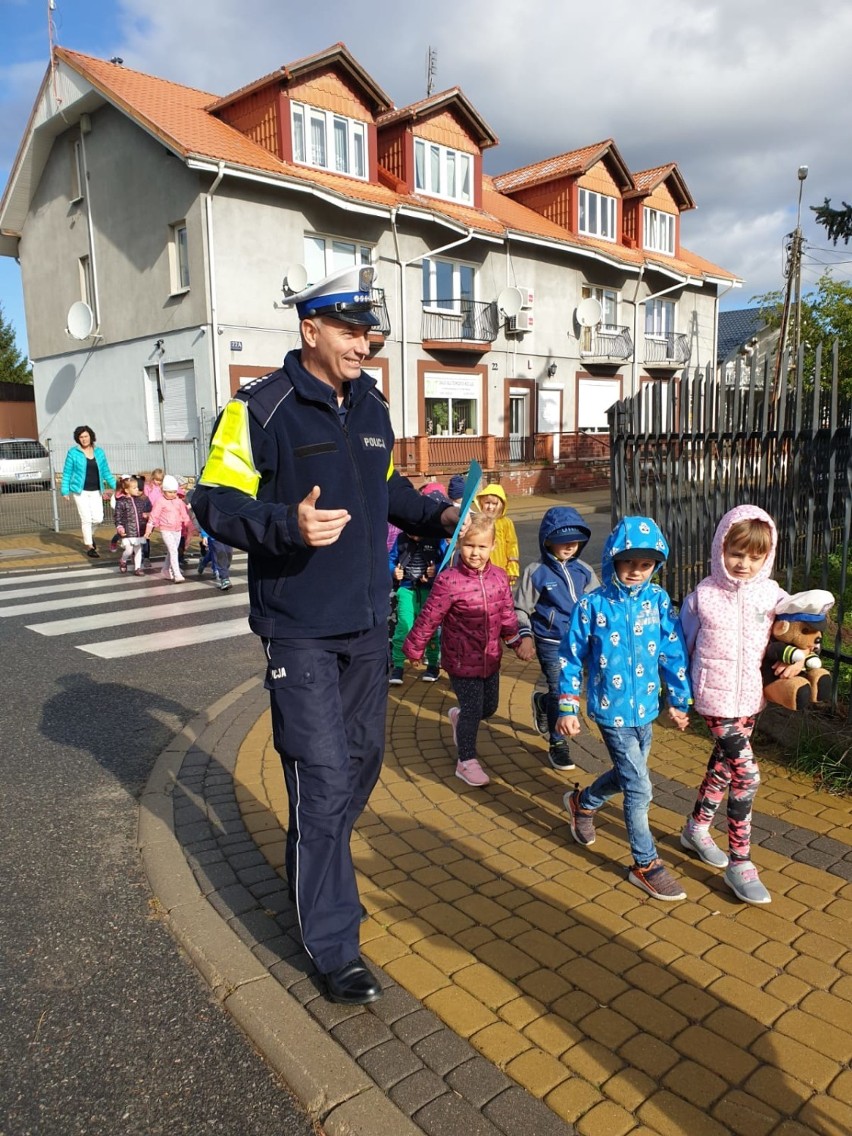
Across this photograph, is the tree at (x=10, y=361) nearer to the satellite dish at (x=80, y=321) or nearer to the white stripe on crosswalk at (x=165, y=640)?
the satellite dish at (x=80, y=321)

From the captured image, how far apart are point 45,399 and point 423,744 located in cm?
2486

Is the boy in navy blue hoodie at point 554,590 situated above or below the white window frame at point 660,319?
below

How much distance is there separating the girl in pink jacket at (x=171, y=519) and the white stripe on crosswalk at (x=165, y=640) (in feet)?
10.3

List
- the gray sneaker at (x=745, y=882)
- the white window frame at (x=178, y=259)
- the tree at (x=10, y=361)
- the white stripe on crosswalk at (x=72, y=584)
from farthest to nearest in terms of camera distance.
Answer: the tree at (x=10, y=361)
the white window frame at (x=178, y=259)
the white stripe on crosswalk at (x=72, y=584)
the gray sneaker at (x=745, y=882)

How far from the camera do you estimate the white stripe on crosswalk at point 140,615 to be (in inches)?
335

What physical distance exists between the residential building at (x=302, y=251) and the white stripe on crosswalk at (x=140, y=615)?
36.0 feet

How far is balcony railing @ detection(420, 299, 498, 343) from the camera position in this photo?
80.4ft

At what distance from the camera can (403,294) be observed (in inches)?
921

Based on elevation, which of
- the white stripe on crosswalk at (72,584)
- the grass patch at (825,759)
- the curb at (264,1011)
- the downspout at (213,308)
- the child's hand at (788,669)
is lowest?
the white stripe on crosswalk at (72,584)

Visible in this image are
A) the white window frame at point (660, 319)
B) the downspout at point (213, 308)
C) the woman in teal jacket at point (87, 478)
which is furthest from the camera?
the white window frame at point (660, 319)

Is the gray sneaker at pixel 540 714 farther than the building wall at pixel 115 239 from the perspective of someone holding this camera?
No

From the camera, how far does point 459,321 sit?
25.3 metres

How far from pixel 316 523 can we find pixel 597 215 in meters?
30.7

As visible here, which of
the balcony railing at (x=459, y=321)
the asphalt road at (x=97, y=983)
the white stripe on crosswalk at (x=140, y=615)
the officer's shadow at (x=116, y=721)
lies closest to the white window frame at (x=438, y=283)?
the balcony railing at (x=459, y=321)
